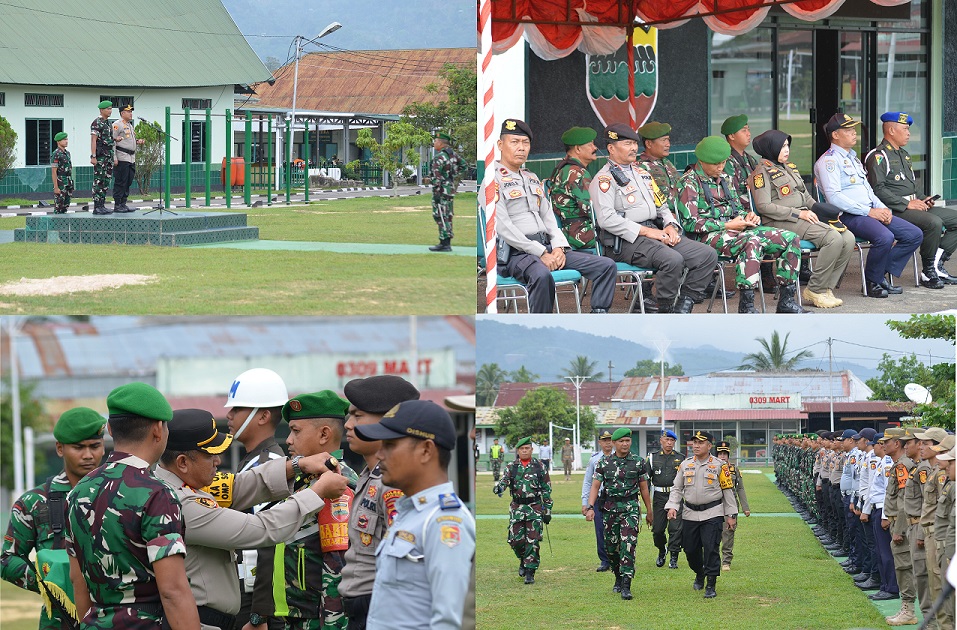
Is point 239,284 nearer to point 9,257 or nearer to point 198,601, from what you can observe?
point 9,257

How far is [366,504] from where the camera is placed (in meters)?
3.60

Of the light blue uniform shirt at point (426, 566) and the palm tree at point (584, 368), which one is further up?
A: the palm tree at point (584, 368)

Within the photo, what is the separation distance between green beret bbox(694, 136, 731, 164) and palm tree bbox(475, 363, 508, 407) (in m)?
2.42

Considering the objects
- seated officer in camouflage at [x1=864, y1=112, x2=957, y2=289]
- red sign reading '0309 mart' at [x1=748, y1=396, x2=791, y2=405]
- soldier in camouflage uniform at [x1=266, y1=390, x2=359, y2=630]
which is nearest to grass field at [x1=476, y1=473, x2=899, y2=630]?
red sign reading '0309 mart' at [x1=748, y1=396, x2=791, y2=405]

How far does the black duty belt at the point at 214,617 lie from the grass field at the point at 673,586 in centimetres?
218

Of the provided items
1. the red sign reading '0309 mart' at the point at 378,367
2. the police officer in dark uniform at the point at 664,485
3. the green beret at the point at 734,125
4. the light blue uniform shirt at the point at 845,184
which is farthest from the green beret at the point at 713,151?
the red sign reading '0309 mart' at the point at 378,367

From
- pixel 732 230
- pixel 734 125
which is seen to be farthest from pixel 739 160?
pixel 732 230

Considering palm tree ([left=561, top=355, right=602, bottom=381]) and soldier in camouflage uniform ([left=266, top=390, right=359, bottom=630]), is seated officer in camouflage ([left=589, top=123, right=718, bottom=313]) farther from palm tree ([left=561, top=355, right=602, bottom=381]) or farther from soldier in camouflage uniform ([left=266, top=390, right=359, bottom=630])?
soldier in camouflage uniform ([left=266, top=390, right=359, bottom=630])

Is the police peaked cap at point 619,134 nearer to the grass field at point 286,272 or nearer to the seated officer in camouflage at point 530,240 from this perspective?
the seated officer in camouflage at point 530,240

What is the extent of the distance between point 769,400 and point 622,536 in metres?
0.98

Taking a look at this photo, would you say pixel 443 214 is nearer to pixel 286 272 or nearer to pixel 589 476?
pixel 286 272

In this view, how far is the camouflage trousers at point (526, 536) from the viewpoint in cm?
565

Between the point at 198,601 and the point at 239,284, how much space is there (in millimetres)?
4639

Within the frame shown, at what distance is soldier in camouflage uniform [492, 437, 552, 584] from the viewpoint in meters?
5.61
